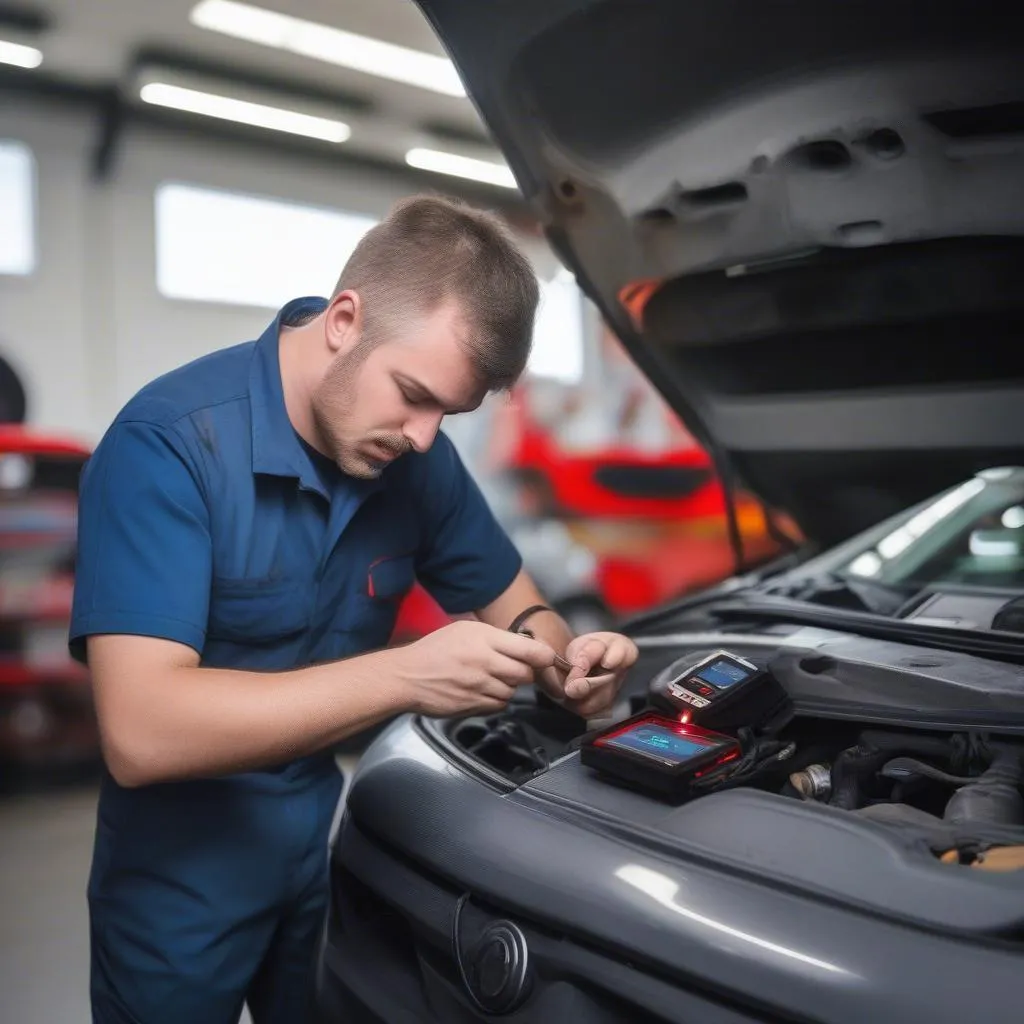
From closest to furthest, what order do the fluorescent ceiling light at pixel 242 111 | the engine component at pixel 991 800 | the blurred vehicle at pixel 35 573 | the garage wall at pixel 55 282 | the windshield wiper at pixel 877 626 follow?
the engine component at pixel 991 800 < the windshield wiper at pixel 877 626 < the blurred vehicle at pixel 35 573 < the garage wall at pixel 55 282 < the fluorescent ceiling light at pixel 242 111

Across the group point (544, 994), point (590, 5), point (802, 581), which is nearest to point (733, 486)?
point (802, 581)

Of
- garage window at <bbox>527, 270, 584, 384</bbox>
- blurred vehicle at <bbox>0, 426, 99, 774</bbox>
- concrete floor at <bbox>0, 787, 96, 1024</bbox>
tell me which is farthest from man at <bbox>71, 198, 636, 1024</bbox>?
garage window at <bbox>527, 270, 584, 384</bbox>

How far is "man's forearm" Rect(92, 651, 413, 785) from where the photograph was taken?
91 centimetres

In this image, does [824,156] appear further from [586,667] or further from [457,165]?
[457,165]

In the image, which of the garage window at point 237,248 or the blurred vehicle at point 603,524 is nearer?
the blurred vehicle at point 603,524

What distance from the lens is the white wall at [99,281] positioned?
15.1ft

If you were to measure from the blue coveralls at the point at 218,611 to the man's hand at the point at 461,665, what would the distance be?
0.23 meters

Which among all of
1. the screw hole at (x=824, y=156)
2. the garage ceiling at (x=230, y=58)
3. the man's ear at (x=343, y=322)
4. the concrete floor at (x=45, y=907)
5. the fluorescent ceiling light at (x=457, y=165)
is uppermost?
the garage ceiling at (x=230, y=58)

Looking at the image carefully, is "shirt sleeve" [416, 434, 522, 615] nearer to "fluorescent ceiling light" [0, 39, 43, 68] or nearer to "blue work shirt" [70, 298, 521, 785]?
"blue work shirt" [70, 298, 521, 785]

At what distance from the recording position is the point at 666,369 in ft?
5.31

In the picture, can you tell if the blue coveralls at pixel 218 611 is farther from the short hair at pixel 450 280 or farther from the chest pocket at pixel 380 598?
the short hair at pixel 450 280

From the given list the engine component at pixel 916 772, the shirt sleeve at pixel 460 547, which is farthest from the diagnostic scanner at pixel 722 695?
the shirt sleeve at pixel 460 547

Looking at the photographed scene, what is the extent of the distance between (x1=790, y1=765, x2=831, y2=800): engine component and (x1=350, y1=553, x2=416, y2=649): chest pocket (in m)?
0.55

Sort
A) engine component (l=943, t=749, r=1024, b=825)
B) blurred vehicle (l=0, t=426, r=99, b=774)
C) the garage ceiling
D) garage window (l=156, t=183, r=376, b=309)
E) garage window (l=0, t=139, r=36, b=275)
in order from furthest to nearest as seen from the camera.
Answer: garage window (l=156, t=183, r=376, b=309), garage window (l=0, t=139, r=36, b=275), the garage ceiling, blurred vehicle (l=0, t=426, r=99, b=774), engine component (l=943, t=749, r=1024, b=825)
